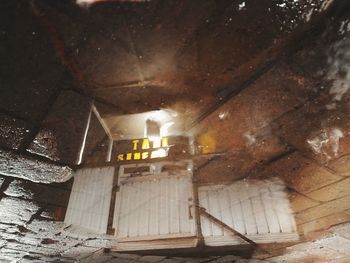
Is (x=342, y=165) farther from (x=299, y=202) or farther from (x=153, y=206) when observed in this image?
(x=153, y=206)

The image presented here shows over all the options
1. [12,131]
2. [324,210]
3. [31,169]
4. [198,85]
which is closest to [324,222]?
[324,210]

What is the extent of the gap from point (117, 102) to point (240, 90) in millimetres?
1509

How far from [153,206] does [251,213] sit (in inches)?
68.5

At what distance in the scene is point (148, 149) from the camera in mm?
4035

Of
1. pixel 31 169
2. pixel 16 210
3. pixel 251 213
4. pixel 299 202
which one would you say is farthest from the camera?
pixel 16 210

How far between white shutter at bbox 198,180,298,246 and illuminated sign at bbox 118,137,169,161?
3.88 feet

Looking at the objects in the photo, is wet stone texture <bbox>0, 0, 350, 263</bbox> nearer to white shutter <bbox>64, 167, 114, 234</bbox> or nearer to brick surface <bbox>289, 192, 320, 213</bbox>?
brick surface <bbox>289, 192, 320, 213</bbox>

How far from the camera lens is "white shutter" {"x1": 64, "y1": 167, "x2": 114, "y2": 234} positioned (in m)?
3.95

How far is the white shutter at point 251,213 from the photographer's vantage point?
4.21m

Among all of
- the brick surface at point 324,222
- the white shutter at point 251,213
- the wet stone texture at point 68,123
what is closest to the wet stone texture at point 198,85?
the wet stone texture at point 68,123

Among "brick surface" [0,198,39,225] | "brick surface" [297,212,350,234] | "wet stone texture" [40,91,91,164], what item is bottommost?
"brick surface" [297,212,350,234]

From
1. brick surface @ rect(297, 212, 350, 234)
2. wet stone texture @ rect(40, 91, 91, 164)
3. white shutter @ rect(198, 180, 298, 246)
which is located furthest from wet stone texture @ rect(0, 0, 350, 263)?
brick surface @ rect(297, 212, 350, 234)

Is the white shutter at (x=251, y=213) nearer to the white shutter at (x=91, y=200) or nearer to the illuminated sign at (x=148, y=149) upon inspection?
the illuminated sign at (x=148, y=149)

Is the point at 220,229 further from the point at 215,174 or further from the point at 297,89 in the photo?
the point at 297,89
